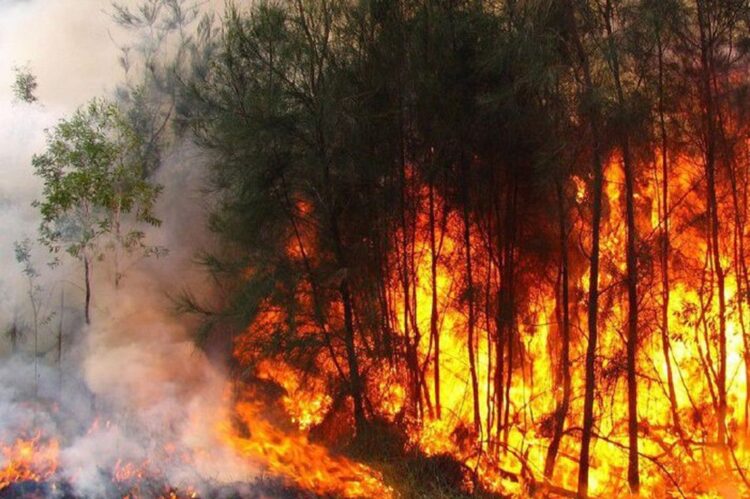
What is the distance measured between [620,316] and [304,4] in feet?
18.4

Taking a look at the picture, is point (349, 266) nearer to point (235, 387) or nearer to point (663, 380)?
point (235, 387)

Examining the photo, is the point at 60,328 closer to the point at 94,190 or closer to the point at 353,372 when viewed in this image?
the point at 94,190

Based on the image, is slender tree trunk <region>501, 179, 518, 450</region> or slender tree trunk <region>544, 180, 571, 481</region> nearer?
slender tree trunk <region>544, 180, 571, 481</region>

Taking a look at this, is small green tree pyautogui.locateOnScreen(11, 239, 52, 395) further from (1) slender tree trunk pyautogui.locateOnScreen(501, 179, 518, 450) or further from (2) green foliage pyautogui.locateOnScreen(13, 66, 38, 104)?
(1) slender tree trunk pyautogui.locateOnScreen(501, 179, 518, 450)

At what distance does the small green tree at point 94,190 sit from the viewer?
1048 centimetres

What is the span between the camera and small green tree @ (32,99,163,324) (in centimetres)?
1048

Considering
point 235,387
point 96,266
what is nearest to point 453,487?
point 235,387

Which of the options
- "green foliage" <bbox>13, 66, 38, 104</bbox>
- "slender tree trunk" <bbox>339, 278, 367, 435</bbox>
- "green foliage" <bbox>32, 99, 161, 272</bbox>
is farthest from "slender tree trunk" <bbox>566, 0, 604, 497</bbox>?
"green foliage" <bbox>13, 66, 38, 104</bbox>

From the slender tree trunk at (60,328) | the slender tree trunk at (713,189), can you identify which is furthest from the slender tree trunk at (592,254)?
the slender tree trunk at (60,328)

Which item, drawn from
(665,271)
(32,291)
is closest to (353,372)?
(665,271)

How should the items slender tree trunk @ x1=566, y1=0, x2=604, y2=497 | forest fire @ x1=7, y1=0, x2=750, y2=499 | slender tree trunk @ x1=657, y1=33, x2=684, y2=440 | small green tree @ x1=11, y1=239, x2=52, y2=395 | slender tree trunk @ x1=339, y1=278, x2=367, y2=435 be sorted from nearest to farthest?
slender tree trunk @ x1=566, y1=0, x2=604, y2=497 → forest fire @ x1=7, y1=0, x2=750, y2=499 → slender tree trunk @ x1=657, y1=33, x2=684, y2=440 → slender tree trunk @ x1=339, y1=278, x2=367, y2=435 → small green tree @ x1=11, y1=239, x2=52, y2=395

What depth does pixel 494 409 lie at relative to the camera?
29.7 ft

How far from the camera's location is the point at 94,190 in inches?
416

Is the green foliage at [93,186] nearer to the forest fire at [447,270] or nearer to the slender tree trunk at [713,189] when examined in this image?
the forest fire at [447,270]
